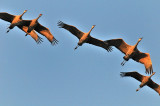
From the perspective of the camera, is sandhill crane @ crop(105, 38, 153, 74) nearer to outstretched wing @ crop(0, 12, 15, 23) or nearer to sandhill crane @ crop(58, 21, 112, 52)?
sandhill crane @ crop(58, 21, 112, 52)

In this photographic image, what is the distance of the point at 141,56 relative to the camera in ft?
237

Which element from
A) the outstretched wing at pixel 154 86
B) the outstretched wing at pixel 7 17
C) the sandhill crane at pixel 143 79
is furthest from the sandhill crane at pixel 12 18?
the outstretched wing at pixel 154 86

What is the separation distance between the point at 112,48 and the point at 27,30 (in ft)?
33.2

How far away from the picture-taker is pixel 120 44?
238 ft

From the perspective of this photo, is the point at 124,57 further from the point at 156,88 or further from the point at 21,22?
the point at 21,22

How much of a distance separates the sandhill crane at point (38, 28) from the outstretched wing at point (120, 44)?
652 centimetres

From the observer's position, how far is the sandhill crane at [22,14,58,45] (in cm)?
7200

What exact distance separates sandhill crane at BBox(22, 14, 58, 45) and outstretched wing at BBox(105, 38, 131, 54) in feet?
21.4

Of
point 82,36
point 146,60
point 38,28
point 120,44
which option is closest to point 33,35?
point 38,28

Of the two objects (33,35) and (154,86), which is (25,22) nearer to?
(33,35)

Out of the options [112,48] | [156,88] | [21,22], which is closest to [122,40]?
[112,48]

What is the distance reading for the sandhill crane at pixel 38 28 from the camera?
236ft

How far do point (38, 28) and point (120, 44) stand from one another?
9679mm

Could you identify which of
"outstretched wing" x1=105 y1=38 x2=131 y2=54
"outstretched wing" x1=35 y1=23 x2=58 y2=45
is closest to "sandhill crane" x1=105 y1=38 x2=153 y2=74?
"outstretched wing" x1=105 y1=38 x2=131 y2=54
